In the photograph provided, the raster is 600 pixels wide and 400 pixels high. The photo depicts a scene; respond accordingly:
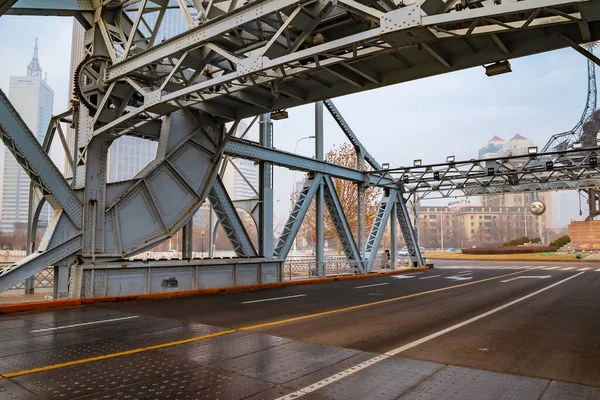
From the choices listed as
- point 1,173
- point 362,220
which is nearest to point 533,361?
point 362,220

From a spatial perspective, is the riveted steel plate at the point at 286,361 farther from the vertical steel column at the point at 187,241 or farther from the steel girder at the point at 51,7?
the steel girder at the point at 51,7

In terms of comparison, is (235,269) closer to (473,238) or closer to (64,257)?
(64,257)

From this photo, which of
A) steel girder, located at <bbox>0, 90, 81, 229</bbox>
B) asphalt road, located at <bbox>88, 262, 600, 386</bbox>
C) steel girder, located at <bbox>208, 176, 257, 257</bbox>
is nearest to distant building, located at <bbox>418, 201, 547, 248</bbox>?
steel girder, located at <bbox>208, 176, 257, 257</bbox>

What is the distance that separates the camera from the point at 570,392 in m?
5.03

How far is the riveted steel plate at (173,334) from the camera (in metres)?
7.49

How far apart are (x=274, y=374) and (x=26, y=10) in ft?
43.4

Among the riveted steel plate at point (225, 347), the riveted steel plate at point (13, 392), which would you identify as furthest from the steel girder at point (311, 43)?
the riveted steel plate at point (13, 392)

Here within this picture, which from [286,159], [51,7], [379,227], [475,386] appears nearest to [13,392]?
[475,386]

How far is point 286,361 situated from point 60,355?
3.52m

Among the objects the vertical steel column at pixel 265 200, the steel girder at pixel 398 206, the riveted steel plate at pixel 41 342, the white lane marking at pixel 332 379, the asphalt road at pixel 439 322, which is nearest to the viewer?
the white lane marking at pixel 332 379

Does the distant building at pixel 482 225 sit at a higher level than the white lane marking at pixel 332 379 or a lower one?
higher

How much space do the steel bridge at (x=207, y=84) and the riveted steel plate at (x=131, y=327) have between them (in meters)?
4.36

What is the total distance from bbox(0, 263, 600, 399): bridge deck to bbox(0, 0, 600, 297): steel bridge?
9.70ft

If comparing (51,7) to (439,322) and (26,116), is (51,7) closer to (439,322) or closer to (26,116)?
(439,322)
